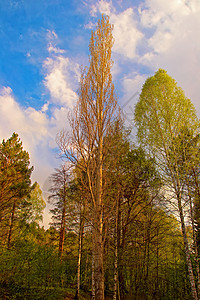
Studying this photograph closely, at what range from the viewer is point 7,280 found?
6793mm

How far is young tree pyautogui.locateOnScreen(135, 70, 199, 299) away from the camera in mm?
7525

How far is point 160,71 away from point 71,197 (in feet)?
27.7

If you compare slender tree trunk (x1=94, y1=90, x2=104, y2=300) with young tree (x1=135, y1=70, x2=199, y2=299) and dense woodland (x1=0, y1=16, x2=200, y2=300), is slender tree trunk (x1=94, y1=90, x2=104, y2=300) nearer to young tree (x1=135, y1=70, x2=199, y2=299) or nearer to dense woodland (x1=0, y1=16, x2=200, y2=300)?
dense woodland (x1=0, y1=16, x2=200, y2=300)

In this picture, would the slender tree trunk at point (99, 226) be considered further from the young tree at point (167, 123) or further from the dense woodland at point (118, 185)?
the young tree at point (167, 123)

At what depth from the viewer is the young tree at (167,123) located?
753 centimetres

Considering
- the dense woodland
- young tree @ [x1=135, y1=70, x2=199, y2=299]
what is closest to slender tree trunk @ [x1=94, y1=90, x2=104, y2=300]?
the dense woodland

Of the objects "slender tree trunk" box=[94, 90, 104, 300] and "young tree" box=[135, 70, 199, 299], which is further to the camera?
"young tree" box=[135, 70, 199, 299]

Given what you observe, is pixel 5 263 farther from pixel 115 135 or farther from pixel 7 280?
pixel 115 135

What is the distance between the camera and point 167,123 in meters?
8.40

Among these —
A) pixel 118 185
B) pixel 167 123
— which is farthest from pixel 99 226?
pixel 167 123

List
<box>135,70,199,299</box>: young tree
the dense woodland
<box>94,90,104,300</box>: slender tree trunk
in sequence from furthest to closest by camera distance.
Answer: <box>135,70,199,299</box>: young tree < the dense woodland < <box>94,90,104,300</box>: slender tree trunk

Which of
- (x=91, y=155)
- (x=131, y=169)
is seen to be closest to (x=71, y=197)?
(x=131, y=169)

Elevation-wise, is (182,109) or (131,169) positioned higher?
(182,109)

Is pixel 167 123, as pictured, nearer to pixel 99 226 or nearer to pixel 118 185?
pixel 118 185
